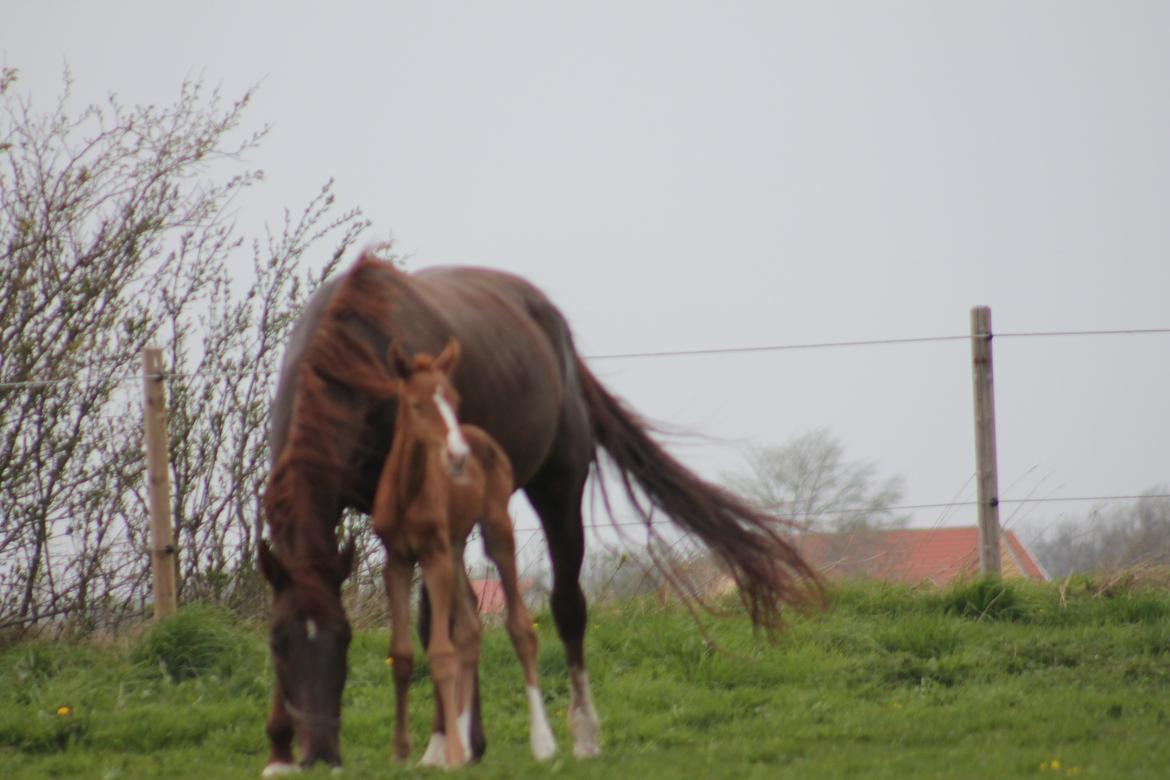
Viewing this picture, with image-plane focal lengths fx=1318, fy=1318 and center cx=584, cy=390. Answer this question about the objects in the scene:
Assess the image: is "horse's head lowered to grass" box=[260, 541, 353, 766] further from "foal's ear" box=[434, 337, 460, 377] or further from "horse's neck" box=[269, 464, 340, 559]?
"foal's ear" box=[434, 337, 460, 377]

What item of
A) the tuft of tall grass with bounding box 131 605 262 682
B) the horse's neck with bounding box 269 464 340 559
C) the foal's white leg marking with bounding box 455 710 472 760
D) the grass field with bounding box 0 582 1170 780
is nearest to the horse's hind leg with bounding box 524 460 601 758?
the grass field with bounding box 0 582 1170 780

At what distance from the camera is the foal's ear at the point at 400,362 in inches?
153

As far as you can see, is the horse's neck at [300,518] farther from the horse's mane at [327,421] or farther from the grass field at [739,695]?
the grass field at [739,695]

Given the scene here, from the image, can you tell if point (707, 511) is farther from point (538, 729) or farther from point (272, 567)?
point (272, 567)

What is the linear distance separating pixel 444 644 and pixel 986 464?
4905 mm

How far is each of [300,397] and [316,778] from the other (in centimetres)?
113

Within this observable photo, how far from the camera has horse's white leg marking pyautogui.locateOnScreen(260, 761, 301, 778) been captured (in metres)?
4.00

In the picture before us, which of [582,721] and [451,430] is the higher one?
[451,430]

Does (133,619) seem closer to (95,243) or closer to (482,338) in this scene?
(95,243)

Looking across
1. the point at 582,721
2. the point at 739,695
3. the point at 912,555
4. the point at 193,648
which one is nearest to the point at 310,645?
the point at 582,721

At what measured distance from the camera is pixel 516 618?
4.49 m

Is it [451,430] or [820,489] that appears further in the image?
[820,489]

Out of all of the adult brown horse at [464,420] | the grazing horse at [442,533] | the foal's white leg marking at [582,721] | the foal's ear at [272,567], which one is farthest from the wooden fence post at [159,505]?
the foal's ear at [272,567]

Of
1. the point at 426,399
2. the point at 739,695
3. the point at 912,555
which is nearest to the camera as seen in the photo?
the point at 426,399
